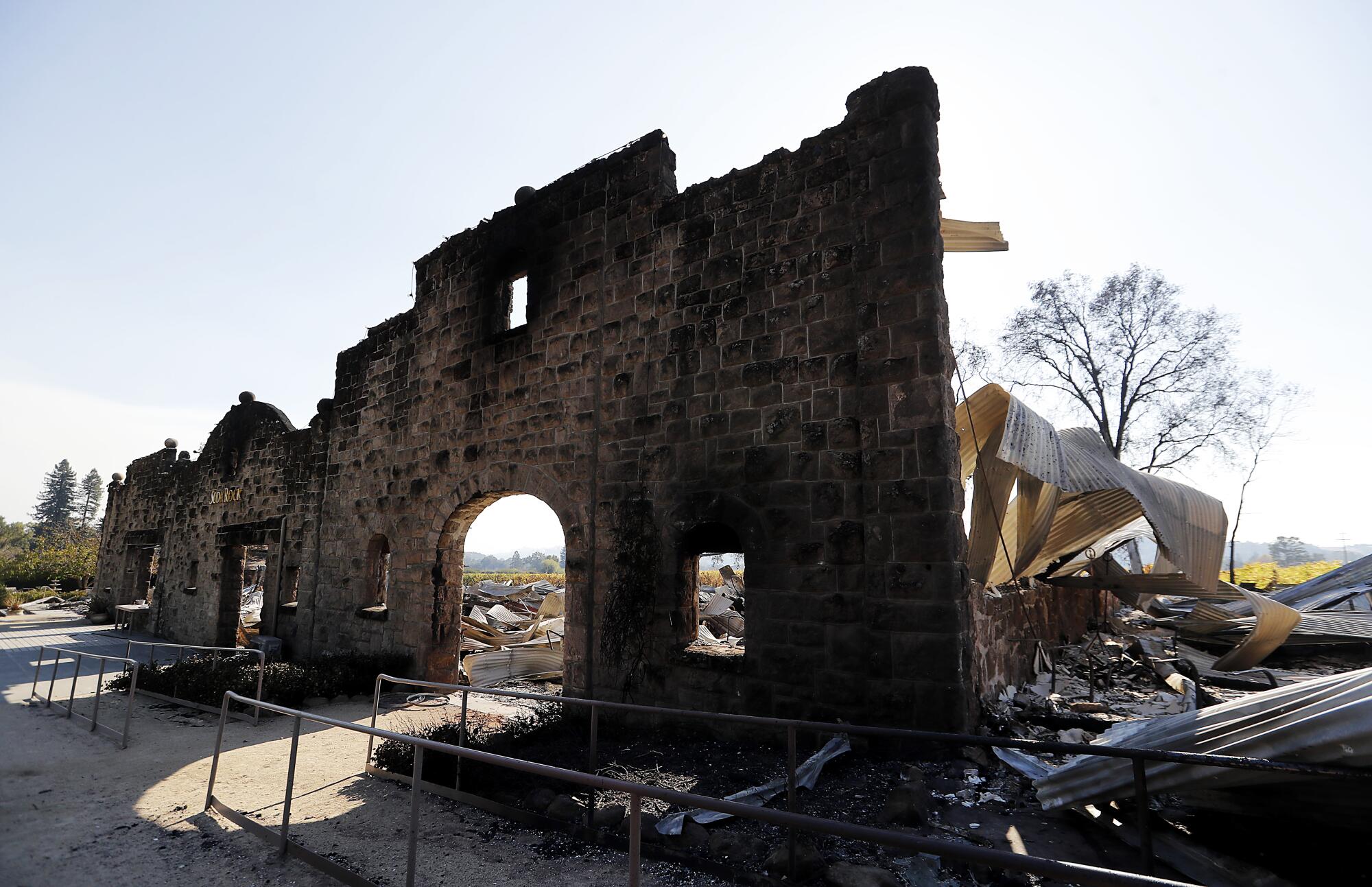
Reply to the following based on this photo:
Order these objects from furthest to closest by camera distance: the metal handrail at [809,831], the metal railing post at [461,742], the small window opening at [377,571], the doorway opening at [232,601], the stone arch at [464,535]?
the doorway opening at [232,601] < the small window opening at [377,571] < the stone arch at [464,535] < the metal railing post at [461,742] < the metal handrail at [809,831]

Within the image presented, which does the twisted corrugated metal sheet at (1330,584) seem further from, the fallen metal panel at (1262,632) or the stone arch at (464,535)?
the stone arch at (464,535)

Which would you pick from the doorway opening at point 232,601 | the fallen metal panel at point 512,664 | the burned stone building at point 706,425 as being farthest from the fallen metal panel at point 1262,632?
the doorway opening at point 232,601

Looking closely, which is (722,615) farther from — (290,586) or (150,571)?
(150,571)

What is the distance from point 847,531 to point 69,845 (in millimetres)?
5742

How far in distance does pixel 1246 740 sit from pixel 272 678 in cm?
978

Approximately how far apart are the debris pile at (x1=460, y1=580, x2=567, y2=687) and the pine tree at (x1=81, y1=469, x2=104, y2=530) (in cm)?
8702

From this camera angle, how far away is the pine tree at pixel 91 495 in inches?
3076

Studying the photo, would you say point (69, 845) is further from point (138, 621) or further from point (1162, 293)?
point (1162, 293)

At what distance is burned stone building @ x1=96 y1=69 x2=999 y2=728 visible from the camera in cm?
536

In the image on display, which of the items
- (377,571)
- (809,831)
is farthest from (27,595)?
(809,831)

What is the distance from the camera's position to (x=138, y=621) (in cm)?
1781

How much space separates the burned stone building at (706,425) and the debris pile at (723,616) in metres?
5.35

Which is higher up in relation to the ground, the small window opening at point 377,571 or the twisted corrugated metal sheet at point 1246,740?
the small window opening at point 377,571

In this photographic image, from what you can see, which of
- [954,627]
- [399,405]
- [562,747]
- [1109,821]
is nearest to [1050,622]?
[954,627]
